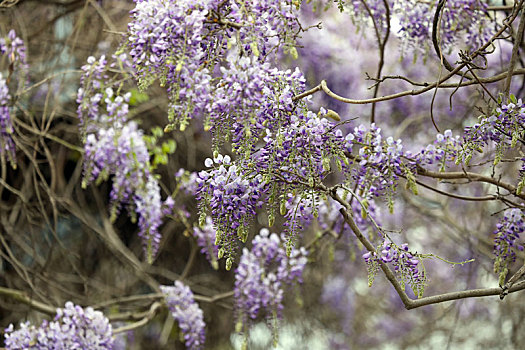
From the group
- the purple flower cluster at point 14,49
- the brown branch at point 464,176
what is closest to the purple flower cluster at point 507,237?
the brown branch at point 464,176

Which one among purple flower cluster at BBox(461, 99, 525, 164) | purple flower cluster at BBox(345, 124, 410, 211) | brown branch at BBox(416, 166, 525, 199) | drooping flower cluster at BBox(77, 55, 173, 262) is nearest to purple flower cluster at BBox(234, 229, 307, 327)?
drooping flower cluster at BBox(77, 55, 173, 262)

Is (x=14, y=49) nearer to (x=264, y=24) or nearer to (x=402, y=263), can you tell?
(x=264, y=24)

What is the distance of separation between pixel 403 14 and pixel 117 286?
1.78 m

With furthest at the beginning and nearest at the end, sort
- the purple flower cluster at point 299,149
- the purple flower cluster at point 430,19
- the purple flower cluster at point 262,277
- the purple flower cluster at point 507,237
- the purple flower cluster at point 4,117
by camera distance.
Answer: the purple flower cluster at point 262,277, the purple flower cluster at point 4,117, the purple flower cluster at point 430,19, the purple flower cluster at point 507,237, the purple flower cluster at point 299,149

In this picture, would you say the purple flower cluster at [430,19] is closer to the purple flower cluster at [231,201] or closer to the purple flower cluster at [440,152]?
the purple flower cluster at [440,152]

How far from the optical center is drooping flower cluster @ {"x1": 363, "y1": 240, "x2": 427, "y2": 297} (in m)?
1.22

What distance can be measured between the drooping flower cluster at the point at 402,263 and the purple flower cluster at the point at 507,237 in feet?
0.93

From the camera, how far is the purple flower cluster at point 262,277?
2176 millimetres

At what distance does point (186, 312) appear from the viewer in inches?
88.7

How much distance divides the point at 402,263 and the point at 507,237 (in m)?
0.36

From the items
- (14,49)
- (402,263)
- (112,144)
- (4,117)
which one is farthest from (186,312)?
(402,263)

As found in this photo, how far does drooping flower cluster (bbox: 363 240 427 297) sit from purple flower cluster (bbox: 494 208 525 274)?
Result: 0.28m

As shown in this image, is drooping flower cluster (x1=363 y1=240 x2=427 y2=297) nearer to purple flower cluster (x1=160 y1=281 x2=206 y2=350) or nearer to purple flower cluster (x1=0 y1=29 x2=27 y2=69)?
purple flower cluster (x1=160 y1=281 x2=206 y2=350)

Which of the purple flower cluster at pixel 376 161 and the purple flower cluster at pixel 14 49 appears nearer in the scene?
the purple flower cluster at pixel 376 161
